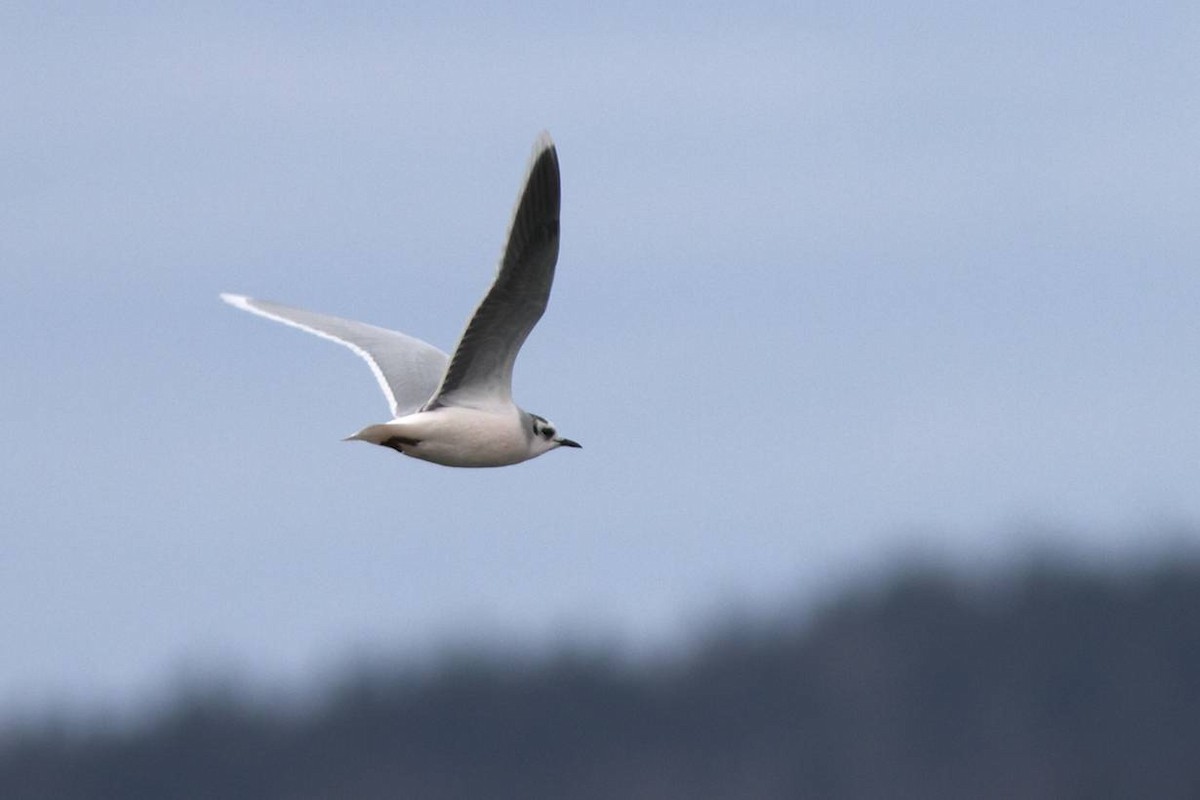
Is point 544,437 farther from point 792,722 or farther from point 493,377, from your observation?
point 792,722

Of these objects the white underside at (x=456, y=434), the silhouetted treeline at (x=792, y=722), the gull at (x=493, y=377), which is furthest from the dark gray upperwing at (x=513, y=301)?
the silhouetted treeline at (x=792, y=722)

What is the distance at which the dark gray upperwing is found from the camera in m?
18.9

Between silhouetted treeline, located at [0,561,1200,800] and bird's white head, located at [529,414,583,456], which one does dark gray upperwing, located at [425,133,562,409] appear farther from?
silhouetted treeline, located at [0,561,1200,800]

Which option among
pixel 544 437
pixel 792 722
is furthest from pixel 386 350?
pixel 792 722

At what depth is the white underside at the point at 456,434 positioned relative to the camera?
19.8 meters

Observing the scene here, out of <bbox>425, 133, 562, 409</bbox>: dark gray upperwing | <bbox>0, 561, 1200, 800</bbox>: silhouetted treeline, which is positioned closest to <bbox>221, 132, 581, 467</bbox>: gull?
<bbox>425, 133, 562, 409</bbox>: dark gray upperwing

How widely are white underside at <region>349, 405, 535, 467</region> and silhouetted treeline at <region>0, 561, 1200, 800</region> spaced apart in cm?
9460

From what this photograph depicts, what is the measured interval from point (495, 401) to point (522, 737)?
4223 inches

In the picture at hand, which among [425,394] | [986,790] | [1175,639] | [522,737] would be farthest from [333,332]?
[1175,639]

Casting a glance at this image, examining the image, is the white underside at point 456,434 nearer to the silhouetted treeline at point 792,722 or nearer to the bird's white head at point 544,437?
the bird's white head at point 544,437

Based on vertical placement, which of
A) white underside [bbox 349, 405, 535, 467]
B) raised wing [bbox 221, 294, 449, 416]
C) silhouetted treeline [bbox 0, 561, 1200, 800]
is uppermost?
silhouetted treeline [bbox 0, 561, 1200, 800]

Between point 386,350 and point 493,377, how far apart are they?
281 cm

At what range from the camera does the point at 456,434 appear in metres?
20.1

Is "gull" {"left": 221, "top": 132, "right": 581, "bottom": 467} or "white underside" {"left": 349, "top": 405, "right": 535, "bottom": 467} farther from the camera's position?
"white underside" {"left": 349, "top": 405, "right": 535, "bottom": 467}
